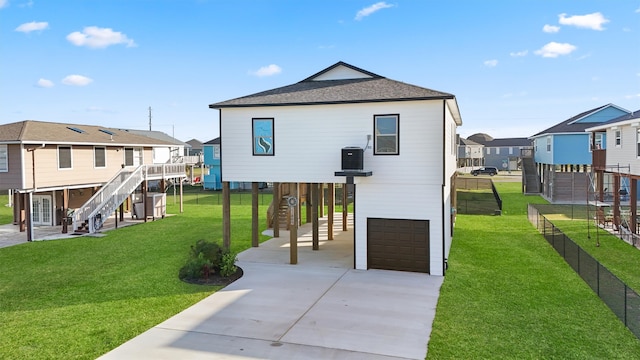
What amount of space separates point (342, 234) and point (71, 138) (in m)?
16.1

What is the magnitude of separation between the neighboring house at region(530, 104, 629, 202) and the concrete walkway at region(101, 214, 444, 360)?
94.9 ft

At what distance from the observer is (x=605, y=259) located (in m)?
16.3

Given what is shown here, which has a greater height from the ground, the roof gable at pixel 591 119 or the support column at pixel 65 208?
the roof gable at pixel 591 119

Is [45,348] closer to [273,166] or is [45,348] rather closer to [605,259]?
[273,166]

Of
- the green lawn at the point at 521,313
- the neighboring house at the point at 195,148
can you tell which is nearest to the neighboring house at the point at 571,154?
the green lawn at the point at 521,313

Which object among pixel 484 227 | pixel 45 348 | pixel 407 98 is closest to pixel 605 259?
pixel 484 227

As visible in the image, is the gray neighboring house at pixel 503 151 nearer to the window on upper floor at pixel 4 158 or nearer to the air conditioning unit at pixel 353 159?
the air conditioning unit at pixel 353 159

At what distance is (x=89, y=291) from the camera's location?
41.7 ft

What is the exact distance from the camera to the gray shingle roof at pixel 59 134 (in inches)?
859

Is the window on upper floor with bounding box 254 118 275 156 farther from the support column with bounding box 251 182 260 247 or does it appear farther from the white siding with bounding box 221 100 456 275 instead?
the support column with bounding box 251 182 260 247

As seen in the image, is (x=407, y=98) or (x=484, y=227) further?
(x=484, y=227)

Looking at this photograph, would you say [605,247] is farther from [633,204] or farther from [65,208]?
[65,208]

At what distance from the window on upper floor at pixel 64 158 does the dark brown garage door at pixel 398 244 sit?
18341 millimetres

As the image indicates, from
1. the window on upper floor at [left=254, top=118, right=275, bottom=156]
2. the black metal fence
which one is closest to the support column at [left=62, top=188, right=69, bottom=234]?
the window on upper floor at [left=254, top=118, right=275, bottom=156]
